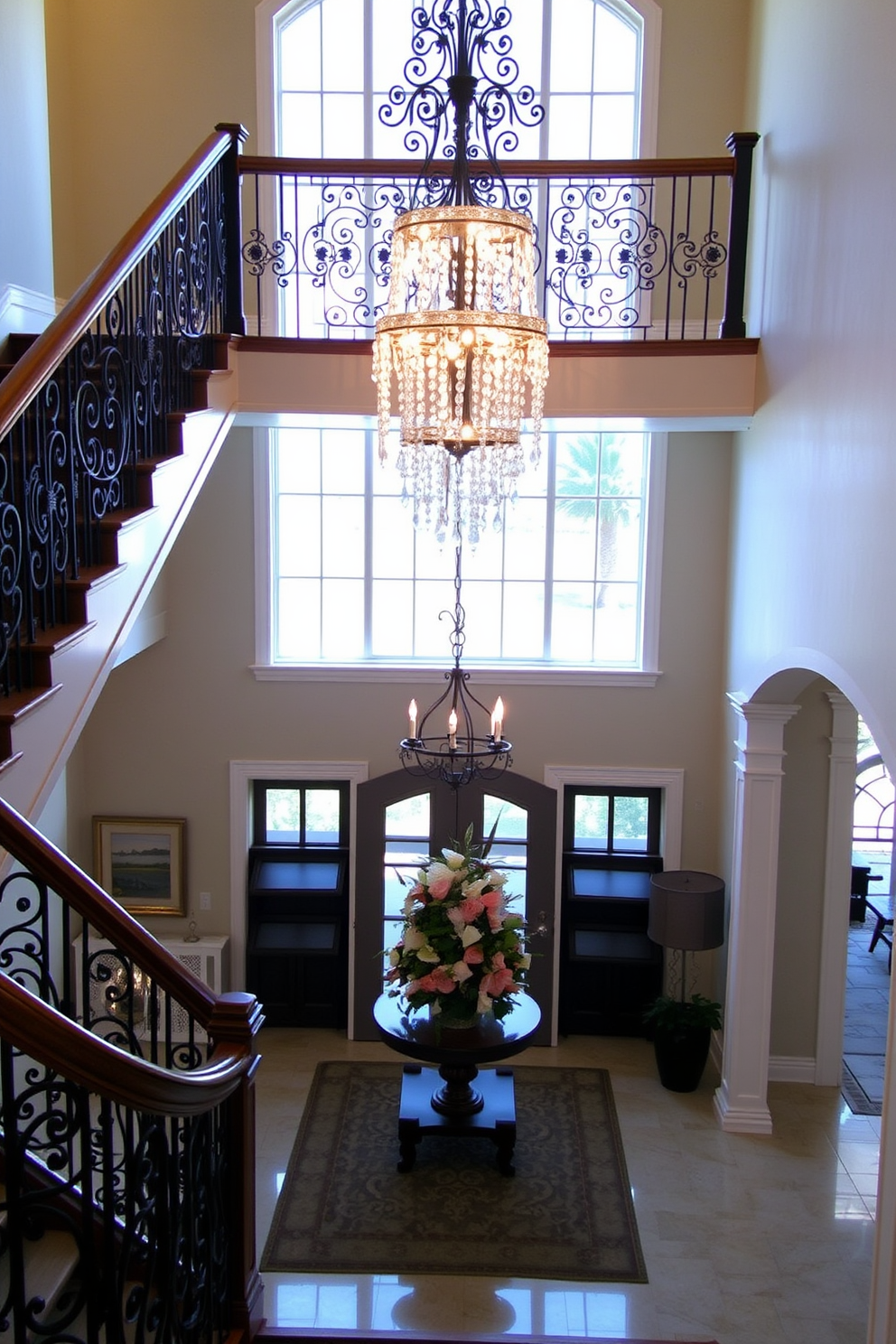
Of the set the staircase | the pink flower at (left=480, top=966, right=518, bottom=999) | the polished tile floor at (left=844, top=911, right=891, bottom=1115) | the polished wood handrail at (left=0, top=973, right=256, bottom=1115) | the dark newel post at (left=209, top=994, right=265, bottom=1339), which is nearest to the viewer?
the polished wood handrail at (left=0, top=973, right=256, bottom=1115)

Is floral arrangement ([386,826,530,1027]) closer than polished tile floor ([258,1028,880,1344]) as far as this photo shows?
No

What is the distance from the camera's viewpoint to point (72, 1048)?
2.07 metres

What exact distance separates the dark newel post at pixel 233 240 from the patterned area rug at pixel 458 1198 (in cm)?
463

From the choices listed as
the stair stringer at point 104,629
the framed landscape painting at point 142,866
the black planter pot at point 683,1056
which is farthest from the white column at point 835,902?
the framed landscape painting at point 142,866

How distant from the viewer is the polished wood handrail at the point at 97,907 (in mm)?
2578

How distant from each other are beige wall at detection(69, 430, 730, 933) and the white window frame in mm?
63

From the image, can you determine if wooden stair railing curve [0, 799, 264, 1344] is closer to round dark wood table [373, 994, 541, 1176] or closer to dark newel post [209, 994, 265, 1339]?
dark newel post [209, 994, 265, 1339]

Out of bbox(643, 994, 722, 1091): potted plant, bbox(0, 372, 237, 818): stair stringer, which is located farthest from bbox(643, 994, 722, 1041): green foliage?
bbox(0, 372, 237, 818): stair stringer

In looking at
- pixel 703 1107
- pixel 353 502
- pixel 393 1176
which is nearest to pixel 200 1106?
pixel 393 1176

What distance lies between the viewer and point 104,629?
3.99m

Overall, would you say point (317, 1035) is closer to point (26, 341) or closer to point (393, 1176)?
point (393, 1176)

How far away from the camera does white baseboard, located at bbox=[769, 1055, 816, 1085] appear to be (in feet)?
24.7

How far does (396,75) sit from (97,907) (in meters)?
6.84

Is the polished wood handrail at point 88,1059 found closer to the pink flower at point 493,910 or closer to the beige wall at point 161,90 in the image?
the pink flower at point 493,910
